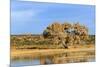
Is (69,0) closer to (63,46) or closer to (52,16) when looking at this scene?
(52,16)

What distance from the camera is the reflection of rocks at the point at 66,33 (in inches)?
117

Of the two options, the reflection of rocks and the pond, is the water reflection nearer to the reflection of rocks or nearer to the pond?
the pond

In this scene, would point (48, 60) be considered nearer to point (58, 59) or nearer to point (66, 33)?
point (58, 59)

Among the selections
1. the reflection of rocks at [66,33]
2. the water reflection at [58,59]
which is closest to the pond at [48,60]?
the water reflection at [58,59]

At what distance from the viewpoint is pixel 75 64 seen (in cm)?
312

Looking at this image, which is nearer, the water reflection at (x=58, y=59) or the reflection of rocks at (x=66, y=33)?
the water reflection at (x=58, y=59)

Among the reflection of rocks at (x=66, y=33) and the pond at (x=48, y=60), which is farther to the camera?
the reflection of rocks at (x=66, y=33)

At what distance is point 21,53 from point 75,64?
2.55 ft

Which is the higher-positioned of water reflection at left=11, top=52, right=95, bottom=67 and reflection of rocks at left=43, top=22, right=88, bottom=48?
reflection of rocks at left=43, top=22, right=88, bottom=48

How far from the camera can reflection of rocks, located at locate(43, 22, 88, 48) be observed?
9.78 feet

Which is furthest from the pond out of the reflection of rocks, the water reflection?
the reflection of rocks

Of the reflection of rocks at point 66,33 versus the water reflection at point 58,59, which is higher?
the reflection of rocks at point 66,33

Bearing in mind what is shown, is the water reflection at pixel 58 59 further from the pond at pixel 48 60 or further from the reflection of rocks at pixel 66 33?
the reflection of rocks at pixel 66 33

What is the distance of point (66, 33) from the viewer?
3.06m
